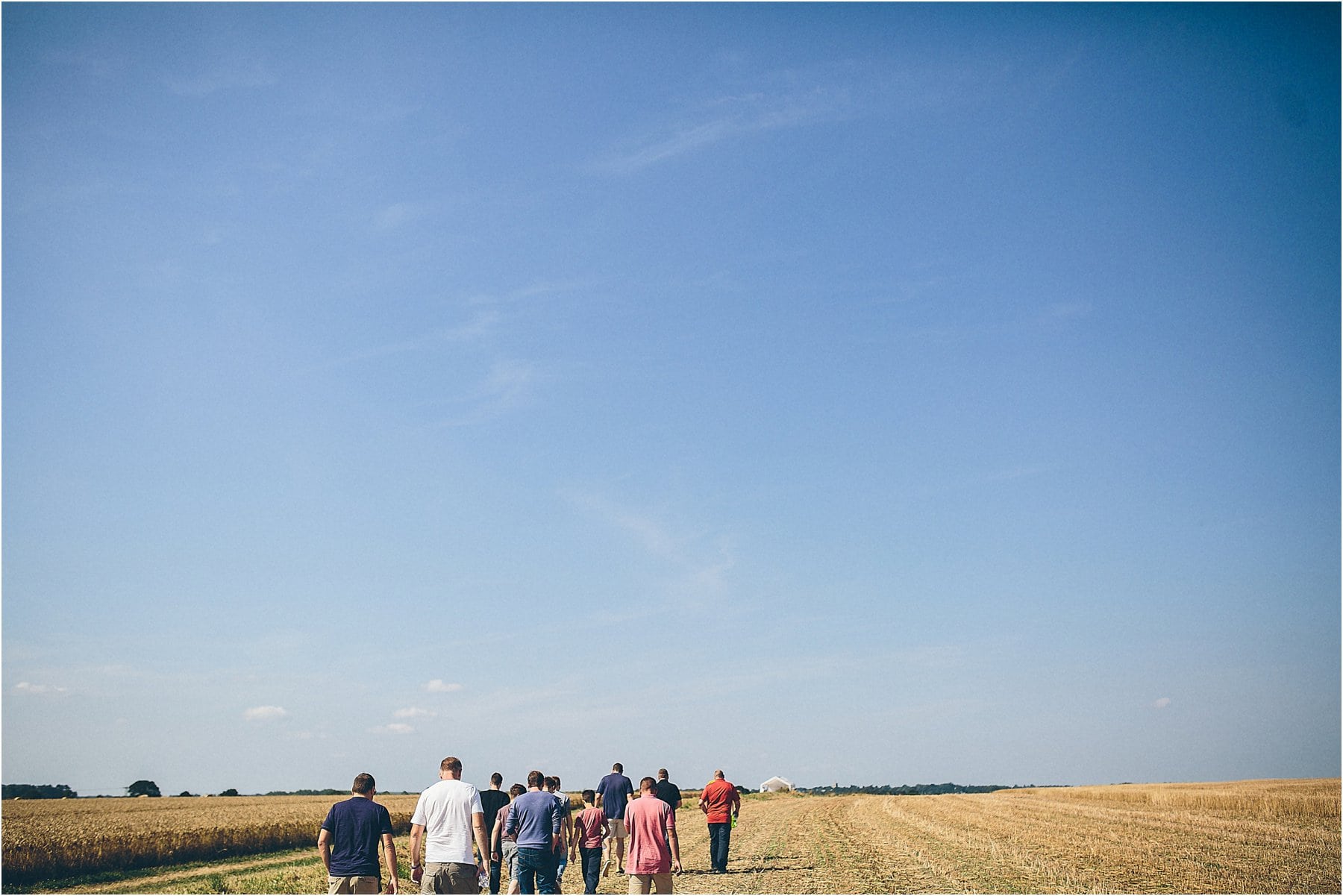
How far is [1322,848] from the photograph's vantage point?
24547 mm

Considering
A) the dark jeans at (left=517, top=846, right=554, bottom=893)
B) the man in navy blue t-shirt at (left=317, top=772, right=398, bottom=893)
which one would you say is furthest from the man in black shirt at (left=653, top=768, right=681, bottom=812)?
the man in navy blue t-shirt at (left=317, top=772, right=398, bottom=893)

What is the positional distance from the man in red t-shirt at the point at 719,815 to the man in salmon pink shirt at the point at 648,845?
843cm

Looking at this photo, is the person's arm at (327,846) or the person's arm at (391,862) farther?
the person's arm at (391,862)

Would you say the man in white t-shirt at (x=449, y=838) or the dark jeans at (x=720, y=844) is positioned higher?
the man in white t-shirt at (x=449, y=838)

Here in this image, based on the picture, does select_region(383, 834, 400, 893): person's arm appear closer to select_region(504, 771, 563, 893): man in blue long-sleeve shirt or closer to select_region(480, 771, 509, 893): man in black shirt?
select_region(504, 771, 563, 893): man in blue long-sleeve shirt

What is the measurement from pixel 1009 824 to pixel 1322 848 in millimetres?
10944

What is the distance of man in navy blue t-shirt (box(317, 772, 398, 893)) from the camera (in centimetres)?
1057

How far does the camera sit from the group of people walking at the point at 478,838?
420 inches

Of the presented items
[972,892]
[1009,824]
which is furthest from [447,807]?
[1009,824]

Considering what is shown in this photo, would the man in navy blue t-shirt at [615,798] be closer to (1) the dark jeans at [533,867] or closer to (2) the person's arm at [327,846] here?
(1) the dark jeans at [533,867]

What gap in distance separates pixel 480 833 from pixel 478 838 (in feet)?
0.21

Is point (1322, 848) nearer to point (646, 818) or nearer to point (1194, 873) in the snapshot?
point (1194, 873)

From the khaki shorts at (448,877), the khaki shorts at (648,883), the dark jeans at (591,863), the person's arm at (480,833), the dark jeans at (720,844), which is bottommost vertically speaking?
the dark jeans at (720,844)

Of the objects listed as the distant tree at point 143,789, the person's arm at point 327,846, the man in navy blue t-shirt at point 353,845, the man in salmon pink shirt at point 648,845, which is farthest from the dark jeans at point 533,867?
the distant tree at point 143,789
